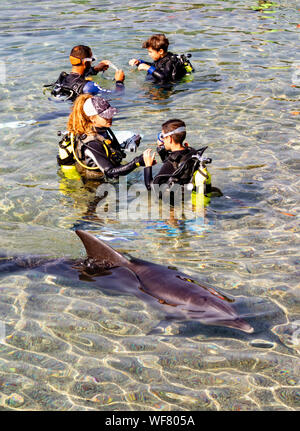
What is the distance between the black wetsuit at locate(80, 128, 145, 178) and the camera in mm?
6902

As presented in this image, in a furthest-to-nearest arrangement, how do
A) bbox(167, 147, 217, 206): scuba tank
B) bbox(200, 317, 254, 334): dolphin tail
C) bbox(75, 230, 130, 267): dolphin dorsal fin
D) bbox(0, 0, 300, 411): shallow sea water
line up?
bbox(167, 147, 217, 206): scuba tank < bbox(75, 230, 130, 267): dolphin dorsal fin < bbox(200, 317, 254, 334): dolphin tail < bbox(0, 0, 300, 411): shallow sea water

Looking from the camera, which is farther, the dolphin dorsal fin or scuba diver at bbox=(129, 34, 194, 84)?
scuba diver at bbox=(129, 34, 194, 84)

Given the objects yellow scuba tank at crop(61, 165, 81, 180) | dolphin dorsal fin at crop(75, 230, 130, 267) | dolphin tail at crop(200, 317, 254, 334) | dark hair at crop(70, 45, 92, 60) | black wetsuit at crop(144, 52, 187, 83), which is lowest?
dolphin tail at crop(200, 317, 254, 334)

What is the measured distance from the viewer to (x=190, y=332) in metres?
4.85

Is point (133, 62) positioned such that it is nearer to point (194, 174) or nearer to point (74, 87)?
point (74, 87)

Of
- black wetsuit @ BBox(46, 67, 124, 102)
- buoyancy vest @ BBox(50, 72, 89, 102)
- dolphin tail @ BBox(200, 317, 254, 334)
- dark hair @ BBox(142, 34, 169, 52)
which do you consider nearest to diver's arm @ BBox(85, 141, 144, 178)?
dolphin tail @ BBox(200, 317, 254, 334)

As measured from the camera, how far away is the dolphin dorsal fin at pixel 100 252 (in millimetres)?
5430

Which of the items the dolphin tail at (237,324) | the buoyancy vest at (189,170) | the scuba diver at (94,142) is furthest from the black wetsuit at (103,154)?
the dolphin tail at (237,324)

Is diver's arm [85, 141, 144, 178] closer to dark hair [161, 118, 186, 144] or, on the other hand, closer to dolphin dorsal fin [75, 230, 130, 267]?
dark hair [161, 118, 186, 144]

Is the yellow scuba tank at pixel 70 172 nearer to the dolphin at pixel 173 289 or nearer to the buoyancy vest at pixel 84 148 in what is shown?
the buoyancy vest at pixel 84 148

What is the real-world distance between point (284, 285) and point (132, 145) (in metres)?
3.05

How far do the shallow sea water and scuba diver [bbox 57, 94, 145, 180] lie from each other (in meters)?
0.70

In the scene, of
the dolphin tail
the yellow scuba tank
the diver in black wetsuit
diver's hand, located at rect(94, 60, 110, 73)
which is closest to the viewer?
the dolphin tail

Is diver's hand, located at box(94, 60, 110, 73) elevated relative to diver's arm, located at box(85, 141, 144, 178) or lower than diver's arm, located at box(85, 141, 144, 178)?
elevated
